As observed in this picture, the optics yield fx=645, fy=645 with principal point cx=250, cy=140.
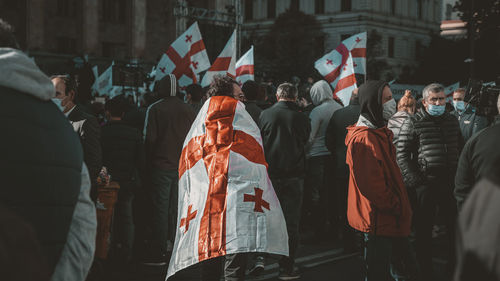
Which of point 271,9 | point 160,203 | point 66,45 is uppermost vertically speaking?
point 271,9

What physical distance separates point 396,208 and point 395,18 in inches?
2651

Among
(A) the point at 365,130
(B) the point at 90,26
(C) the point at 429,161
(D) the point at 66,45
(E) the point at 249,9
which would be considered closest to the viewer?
(A) the point at 365,130

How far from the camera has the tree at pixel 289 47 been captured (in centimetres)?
5281

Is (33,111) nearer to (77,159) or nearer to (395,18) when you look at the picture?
(77,159)

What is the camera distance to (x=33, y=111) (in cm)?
229

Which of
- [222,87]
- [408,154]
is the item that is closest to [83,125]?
[222,87]

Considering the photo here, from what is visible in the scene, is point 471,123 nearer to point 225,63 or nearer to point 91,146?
point 225,63

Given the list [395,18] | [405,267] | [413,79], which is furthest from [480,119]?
[395,18]

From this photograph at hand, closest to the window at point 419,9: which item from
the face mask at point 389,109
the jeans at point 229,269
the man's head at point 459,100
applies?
the man's head at point 459,100

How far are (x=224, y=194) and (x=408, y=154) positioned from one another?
8.06 feet

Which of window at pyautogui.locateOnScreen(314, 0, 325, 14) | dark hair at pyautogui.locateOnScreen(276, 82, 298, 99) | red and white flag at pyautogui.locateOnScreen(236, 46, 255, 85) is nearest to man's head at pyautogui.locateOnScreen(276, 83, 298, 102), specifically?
dark hair at pyautogui.locateOnScreen(276, 82, 298, 99)

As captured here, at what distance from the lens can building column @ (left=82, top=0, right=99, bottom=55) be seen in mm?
37406

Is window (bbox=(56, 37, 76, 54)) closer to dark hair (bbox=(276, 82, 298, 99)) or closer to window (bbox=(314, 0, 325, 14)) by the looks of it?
dark hair (bbox=(276, 82, 298, 99))

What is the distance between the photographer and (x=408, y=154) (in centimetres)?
639
